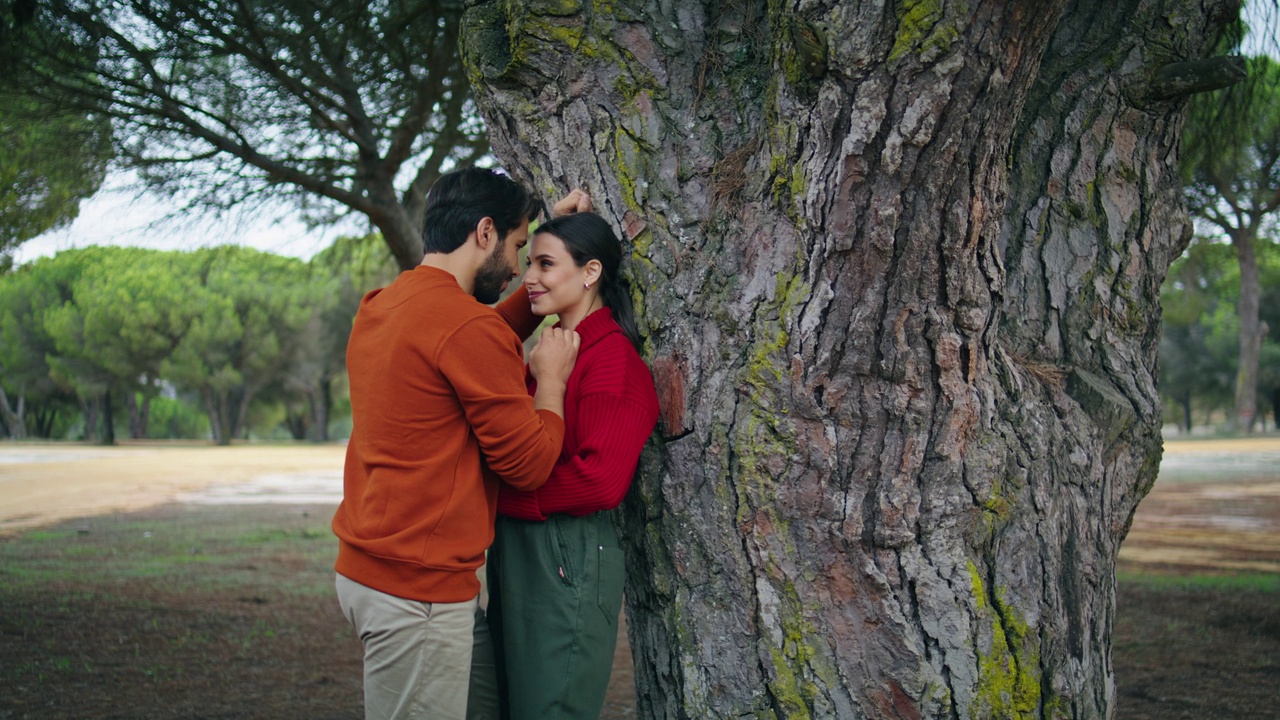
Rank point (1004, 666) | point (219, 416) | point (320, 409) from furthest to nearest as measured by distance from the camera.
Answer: point (320, 409) → point (219, 416) → point (1004, 666)

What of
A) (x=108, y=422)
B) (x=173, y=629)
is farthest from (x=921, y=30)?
(x=108, y=422)

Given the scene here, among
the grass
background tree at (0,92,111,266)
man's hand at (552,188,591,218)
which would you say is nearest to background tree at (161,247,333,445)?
the grass

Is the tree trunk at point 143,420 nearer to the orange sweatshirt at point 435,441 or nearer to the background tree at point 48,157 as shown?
the background tree at point 48,157

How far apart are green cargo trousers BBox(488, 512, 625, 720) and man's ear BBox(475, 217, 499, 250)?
68cm

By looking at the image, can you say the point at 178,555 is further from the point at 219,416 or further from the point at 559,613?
the point at 219,416

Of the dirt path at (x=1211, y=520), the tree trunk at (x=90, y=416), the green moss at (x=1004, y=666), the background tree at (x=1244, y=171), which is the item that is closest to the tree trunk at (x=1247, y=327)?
the background tree at (x=1244, y=171)

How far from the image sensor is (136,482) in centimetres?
1722

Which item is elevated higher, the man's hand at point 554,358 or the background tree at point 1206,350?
the background tree at point 1206,350

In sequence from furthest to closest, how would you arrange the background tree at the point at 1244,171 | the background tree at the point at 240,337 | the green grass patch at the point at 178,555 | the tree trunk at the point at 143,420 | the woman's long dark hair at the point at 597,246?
the tree trunk at the point at 143,420 < the background tree at the point at 240,337 < the green grass patch at the point at 178,555 < the background tree at the point at 1244,171 < the woman's long dark hair at the point at 597,246

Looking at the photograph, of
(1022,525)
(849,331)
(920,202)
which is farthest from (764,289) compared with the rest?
(1022,525)

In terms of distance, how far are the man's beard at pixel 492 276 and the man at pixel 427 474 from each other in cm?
17

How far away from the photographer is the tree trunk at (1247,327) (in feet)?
→ 72.5

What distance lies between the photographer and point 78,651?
5.72 metres

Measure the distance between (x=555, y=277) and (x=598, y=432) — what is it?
0.44 m
